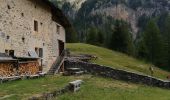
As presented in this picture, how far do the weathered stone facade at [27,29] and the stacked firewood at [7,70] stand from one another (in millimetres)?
2877

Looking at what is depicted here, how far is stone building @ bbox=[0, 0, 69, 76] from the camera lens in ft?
95.0

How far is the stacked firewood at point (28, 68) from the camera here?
27750 mm

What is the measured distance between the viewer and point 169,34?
8619cm

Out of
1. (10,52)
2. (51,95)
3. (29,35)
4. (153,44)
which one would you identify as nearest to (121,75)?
(29,35)

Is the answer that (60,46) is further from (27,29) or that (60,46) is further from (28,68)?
(28,68)

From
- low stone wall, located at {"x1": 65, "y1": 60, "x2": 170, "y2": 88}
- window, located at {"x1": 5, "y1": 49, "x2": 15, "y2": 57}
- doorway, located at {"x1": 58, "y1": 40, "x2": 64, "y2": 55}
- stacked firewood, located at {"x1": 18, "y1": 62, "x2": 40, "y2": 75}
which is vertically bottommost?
low stone wall, located at {"x1": 65, "y1": 60, "x2": 170, "y2": 88}

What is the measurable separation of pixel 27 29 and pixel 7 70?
30.3ft

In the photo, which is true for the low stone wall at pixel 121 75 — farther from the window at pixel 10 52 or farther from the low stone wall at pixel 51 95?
the low stone wall at pixel 51 95

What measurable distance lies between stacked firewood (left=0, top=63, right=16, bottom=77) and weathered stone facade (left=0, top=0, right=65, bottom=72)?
288cm

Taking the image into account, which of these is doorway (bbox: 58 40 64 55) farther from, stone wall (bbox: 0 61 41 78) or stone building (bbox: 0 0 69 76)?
stone wall (bbox: 0 61 41 78)

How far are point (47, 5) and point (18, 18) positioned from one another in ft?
24.3

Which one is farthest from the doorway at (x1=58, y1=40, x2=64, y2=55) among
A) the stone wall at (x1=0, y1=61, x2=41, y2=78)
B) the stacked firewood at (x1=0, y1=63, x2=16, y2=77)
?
the stacked firewood at (x1=0, y1=63, x2=16, y2=77)

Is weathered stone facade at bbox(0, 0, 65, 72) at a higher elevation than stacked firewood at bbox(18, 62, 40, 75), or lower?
higher

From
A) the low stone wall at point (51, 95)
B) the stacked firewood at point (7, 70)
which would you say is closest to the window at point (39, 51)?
the stacked firewood at point (7, 70)
